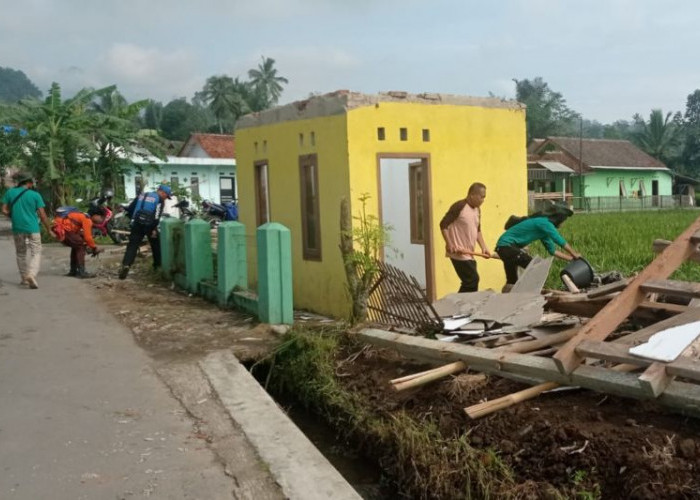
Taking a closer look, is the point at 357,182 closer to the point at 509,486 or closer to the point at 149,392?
the point at 149,392

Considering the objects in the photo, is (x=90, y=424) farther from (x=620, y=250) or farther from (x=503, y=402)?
(x=620, y=250)

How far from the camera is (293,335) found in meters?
6.83

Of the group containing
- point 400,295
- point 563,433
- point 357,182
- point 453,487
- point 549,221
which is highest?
point 357,182

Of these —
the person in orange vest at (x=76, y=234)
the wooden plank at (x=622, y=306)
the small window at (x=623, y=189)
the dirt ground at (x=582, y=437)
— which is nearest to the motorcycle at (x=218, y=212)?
the person in orange vest at (x=76, y=234)

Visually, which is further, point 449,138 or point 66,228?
point 66,228

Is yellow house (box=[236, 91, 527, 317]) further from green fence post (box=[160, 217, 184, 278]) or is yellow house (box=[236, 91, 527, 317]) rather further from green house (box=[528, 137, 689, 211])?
green house (box=[528, 137, 689, 211])

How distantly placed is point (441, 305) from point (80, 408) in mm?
3399

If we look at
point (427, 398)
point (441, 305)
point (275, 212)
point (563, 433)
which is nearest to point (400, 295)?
point (441, 305)

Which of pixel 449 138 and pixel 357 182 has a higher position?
pixel 449 138

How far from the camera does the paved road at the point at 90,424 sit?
3.97 m

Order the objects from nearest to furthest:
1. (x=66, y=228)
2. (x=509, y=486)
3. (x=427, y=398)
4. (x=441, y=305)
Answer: (x=509, y=486)
(x=427, y=398)
(x=441, y=305)
(x=66, y=228)

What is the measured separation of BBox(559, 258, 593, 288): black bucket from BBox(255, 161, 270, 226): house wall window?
4625mm

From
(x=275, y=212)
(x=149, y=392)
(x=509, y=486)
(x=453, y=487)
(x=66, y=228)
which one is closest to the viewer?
(x=509, y=486)

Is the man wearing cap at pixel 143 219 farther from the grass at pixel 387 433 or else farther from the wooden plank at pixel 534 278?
the wooden plank at pixel 534 278
